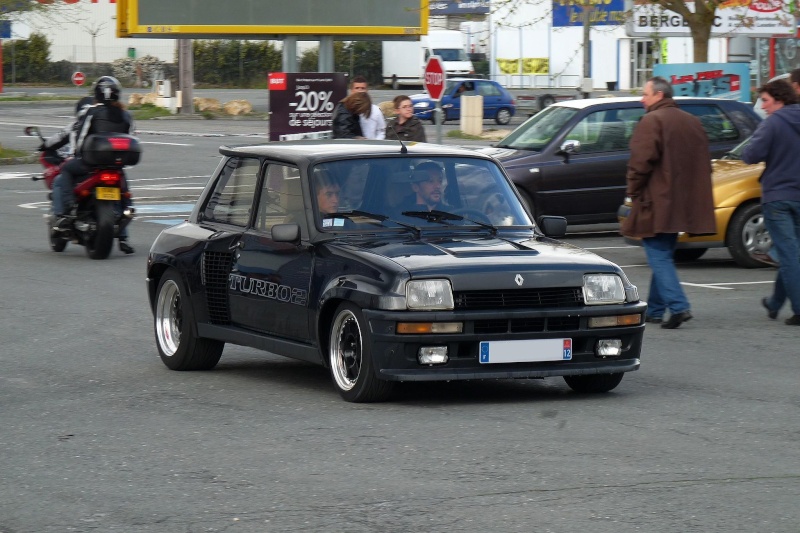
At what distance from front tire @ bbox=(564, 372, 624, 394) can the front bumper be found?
27 centimetres

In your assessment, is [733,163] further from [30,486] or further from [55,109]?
[55,109]

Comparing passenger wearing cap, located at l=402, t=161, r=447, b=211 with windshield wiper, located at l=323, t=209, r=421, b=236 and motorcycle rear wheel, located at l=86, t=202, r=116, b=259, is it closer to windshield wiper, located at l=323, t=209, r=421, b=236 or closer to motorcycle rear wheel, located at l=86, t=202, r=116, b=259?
windshield wiper, located at l=323, t=209, r=421, b=236

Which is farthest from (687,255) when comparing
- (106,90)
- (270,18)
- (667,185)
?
(270,18)

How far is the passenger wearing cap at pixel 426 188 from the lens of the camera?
884cm

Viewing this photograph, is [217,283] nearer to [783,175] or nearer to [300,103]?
[783,175]

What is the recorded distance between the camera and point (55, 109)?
192 ft

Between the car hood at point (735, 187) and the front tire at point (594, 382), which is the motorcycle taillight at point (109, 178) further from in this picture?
the front tire at point (594, 382)

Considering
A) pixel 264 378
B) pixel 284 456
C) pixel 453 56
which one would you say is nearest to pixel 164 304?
pixel 264 378

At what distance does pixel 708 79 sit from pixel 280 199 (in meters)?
18.1

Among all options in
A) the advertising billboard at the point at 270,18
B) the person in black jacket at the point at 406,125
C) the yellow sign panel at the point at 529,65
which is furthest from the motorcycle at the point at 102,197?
the yellow sign panel at the point at 529,65

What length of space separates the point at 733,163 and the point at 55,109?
4562 centimetres

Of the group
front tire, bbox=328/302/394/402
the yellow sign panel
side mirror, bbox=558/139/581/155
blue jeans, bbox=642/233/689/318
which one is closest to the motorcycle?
side mirror, bbox=558/139/581/155

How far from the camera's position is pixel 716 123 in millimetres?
18844

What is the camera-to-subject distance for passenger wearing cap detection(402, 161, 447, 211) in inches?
348
